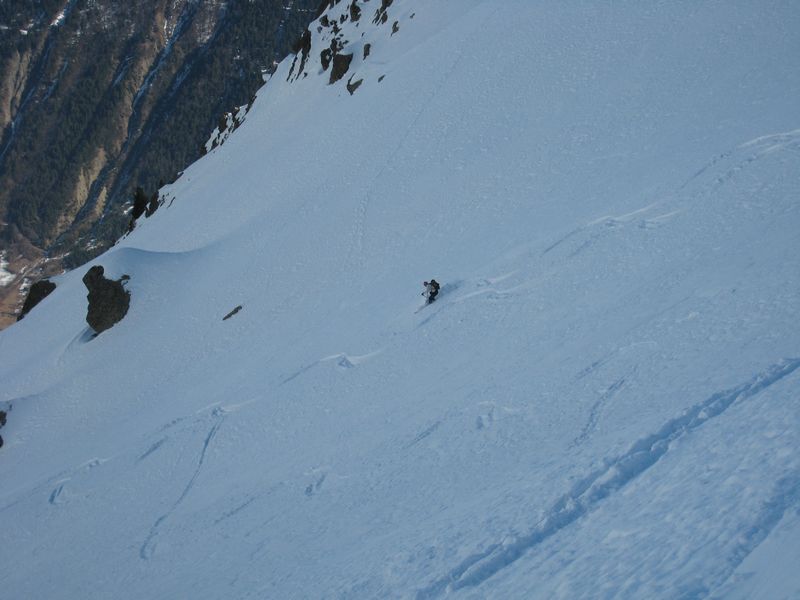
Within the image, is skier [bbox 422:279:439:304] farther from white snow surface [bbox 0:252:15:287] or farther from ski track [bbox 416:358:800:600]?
white snow surface [bbox 0:252:15:287]

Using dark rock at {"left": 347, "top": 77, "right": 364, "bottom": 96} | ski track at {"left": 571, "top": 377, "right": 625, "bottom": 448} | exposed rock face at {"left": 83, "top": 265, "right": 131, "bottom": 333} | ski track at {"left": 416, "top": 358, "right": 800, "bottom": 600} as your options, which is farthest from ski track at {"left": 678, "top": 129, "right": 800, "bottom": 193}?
dark rock at {"left": 347, "top": 77, "right": 364, "bottom": 96}

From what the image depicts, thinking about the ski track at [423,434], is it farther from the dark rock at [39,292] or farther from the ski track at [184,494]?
the dark rock at [39,292]

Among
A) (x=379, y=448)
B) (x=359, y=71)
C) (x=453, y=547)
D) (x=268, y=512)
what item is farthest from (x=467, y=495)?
(x=359, y=71)

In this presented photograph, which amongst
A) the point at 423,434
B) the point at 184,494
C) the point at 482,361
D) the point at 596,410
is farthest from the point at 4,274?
the point at 596,410

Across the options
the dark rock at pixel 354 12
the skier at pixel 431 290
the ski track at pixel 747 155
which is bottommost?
the ski track at pixel 747 155

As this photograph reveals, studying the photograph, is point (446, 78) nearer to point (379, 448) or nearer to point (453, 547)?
point (379, 448)

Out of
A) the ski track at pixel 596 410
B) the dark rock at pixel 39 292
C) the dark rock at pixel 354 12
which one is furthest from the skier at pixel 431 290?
the dark rock at pixel 354 12
